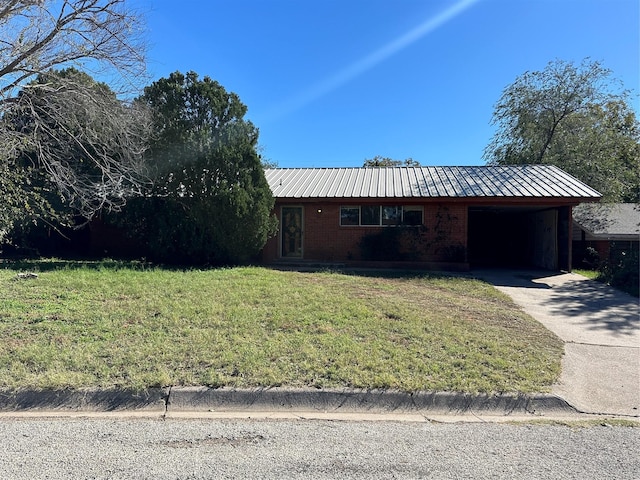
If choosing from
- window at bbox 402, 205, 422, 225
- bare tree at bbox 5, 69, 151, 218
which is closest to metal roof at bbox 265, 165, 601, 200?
window at bbox 402, 205, 422, 225

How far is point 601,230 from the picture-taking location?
19.5 m

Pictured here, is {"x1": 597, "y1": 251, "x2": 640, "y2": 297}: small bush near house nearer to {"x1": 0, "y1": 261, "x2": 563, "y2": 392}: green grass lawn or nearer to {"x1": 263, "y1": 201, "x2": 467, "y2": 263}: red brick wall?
{"x1": 263, "y1": 201, "x2": 467, "y2": 263}: red brick wall

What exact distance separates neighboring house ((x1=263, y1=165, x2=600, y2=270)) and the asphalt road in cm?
1154

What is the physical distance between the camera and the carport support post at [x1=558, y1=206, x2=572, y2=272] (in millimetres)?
15438

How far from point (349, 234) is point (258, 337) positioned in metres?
10.2

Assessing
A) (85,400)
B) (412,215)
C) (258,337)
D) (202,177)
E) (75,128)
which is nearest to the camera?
(85,400)

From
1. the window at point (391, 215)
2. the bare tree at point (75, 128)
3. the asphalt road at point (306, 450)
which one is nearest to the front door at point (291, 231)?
the window at point (391, 215)

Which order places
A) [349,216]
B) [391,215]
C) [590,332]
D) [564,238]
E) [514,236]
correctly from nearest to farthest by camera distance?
1. [590,332]
2. [564,238]
3. [391,215]
4. [349,216]
5. [514,236]

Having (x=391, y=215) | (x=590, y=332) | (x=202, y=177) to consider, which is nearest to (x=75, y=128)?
(x=202, y=177)

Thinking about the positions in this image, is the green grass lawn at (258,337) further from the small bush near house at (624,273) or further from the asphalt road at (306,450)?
the small bush near house at (624,273)

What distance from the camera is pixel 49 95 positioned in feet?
32.2

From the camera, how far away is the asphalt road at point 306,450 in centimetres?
325

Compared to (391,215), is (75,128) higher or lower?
higher

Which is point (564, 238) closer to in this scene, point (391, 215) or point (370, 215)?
point (391, 215)
